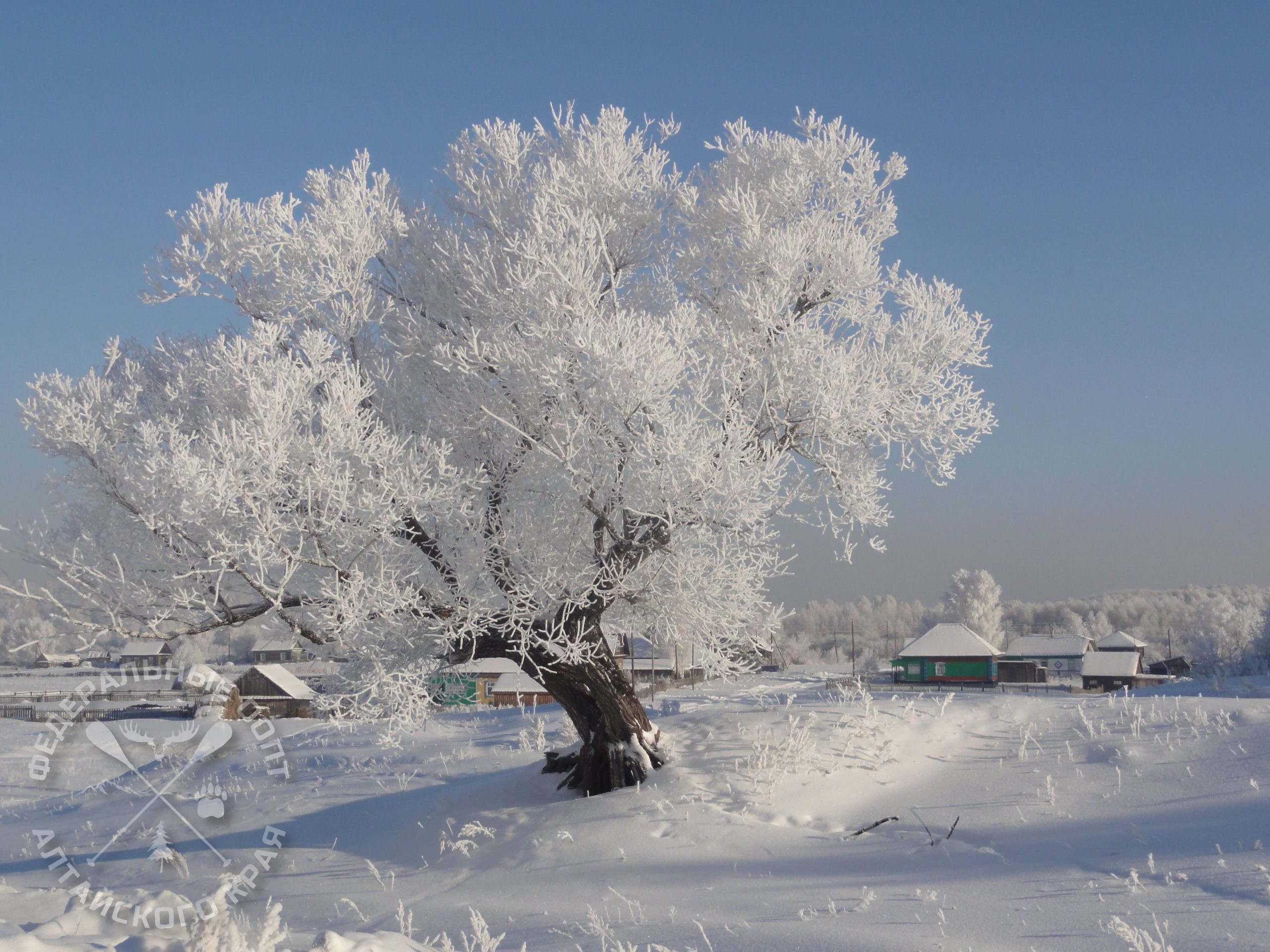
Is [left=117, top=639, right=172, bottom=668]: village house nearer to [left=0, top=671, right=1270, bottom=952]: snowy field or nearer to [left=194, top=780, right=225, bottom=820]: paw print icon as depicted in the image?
[left=194, top=780, right=225, bottom=820]: paw print icon

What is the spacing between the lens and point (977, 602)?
340ft

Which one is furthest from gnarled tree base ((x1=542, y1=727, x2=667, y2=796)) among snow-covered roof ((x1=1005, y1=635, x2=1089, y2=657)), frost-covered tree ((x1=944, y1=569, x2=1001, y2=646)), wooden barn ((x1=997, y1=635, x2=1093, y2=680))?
frost-covered tree ((x1=944, y1=569, x2=1001, y2=646))

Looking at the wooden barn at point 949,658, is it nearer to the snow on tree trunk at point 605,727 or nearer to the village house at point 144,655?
the snow on tree trunk at point 605,727

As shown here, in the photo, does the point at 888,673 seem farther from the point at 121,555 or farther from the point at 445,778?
the point at 121,555

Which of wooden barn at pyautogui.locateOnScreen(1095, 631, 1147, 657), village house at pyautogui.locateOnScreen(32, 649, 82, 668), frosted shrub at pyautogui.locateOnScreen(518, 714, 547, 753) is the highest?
frosted shrub at pyautogui.locateOnScreen(518, 714, 547, 753)

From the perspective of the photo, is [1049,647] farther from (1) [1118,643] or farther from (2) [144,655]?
(2) [144,655]

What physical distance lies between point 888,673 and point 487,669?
39998mm

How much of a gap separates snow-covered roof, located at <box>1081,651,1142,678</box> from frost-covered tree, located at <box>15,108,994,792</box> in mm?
60603

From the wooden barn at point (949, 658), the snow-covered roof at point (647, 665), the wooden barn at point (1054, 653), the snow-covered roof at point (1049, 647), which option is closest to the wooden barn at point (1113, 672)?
the wooden barn at point (1054, 653)

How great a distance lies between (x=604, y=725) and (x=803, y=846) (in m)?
3.40

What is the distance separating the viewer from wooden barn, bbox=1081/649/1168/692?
61.0m

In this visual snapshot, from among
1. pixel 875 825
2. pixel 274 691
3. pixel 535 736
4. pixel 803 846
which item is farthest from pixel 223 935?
pixel 274 691

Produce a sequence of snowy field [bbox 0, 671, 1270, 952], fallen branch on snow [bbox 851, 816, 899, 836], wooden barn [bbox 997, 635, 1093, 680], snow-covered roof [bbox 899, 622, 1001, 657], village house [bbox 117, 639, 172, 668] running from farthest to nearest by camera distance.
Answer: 1. village house [bbox 117, 639, 172, 668]
2. wooden barn [bbox 997, 635, 1093, 680]
3. snow-covered roof [bbox 899, 622, 1001, 657]
4. fallen branch on snow [bbox 851, 816, 899, 836]
5. snowy field [bbox 0, 671, 1270, 952]

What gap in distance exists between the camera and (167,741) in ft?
67.8
